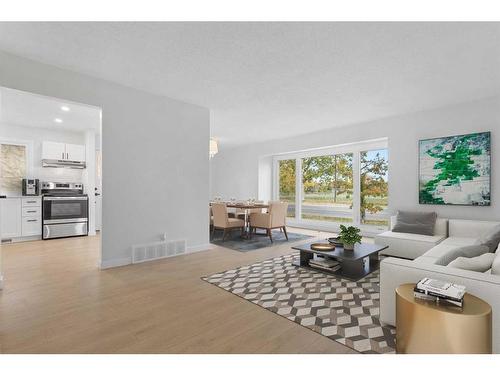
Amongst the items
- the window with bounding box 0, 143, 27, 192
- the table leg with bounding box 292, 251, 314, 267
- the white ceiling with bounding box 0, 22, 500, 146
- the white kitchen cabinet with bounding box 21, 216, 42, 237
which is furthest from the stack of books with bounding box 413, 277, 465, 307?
the window with bounding box 0, 143, 27, 192

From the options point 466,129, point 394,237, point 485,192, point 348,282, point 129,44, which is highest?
point 129,44

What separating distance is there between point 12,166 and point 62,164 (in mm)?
901

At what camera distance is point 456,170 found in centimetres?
441

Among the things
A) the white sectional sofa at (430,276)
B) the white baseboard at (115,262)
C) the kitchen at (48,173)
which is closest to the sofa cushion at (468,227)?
the white sectional sofa at (430,276)

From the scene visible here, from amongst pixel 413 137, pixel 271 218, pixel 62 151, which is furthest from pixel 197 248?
pixel 413 137

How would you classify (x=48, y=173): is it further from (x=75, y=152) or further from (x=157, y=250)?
(x=157, y=250)

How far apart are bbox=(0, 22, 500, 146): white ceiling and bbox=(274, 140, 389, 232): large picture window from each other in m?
1.79

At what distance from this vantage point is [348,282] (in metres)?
3.07

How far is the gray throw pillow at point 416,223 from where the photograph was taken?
4172 mm

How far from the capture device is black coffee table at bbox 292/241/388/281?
317 centimetres
